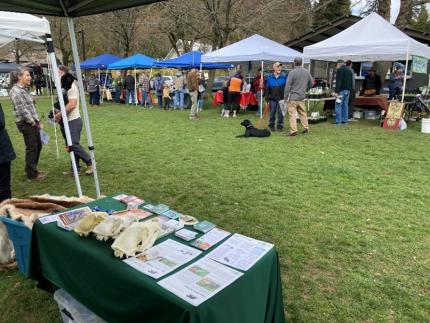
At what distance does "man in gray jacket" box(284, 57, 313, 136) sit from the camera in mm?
9008

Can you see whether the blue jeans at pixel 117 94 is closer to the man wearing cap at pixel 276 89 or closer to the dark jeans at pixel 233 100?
the dark jeans at pixel 233 100

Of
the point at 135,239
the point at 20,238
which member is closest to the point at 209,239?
the point at 135,239

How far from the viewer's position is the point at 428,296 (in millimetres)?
2895

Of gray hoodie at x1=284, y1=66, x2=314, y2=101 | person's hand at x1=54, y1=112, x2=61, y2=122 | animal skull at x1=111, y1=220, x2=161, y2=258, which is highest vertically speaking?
gray hoodie at x1=284, y1=66, x2=314, y2=101

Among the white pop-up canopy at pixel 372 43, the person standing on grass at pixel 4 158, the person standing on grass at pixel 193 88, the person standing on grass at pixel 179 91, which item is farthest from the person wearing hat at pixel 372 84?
the person standing on grass at pixel 4 158

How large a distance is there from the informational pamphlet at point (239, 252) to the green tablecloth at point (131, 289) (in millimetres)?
39

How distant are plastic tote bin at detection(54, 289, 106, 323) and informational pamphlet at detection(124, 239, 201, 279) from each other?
0.53 metres

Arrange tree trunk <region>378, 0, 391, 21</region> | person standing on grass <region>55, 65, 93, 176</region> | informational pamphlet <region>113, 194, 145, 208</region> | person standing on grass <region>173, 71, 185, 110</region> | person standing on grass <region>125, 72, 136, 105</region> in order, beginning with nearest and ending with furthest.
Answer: informational pamphlet <region>113, 194, 145, 208</region> < person standing on grass <region>55, 65, 93, 176</region> < tree trunk <region>378, 0, 391, 21</region> < person standing on grass <region>173, 71, 185, 110</region> < person standing on grass <region>125, 72, 136, 105</region>

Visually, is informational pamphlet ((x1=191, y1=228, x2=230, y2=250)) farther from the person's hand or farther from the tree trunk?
the tree trunk

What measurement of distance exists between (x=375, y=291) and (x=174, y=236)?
1825mm

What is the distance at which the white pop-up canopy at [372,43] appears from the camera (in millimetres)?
9727

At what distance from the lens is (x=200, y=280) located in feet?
5.72

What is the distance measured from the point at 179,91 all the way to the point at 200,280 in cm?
1556

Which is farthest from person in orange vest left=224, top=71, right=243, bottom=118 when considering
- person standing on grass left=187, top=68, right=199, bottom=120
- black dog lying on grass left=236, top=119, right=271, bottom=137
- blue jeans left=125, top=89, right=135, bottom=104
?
blue jeans left=125, top=89, right=135, bottom=104
